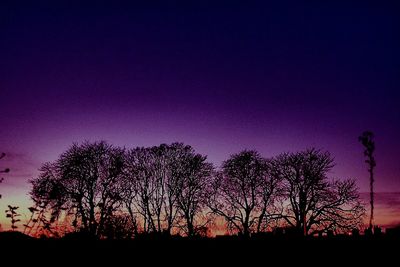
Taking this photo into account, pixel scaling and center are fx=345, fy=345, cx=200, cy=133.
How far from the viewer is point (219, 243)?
10.3 m

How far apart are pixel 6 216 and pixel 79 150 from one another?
2837 cm

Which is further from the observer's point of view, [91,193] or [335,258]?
[91,193]

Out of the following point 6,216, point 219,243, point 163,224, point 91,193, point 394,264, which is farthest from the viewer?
point 163,224

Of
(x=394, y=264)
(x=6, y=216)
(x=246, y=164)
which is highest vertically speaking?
(x=246, y=164)

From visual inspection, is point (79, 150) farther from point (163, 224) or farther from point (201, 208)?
point (201, 208)

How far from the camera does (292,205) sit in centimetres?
3516

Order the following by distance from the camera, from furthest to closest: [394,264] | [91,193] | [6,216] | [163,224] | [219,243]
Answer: [163,224], [91,193], [219,243], [394,264], [6,216]

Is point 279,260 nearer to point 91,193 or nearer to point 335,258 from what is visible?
point 335,258

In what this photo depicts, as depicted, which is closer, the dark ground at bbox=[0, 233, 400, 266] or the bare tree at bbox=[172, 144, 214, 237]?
the dark ground at bbox=[0, 233, 400, 266]

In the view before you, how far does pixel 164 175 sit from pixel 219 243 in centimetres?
2743

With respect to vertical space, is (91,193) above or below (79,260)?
above

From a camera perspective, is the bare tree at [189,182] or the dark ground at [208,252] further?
the bare tree at [189,182]

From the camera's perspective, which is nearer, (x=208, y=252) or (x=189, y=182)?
(x=208, y=252)

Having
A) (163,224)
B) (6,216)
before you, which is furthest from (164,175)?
(6,216)
